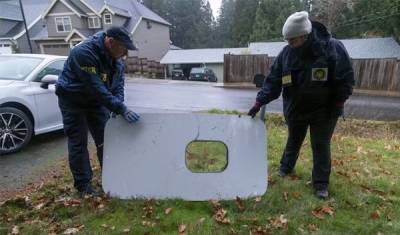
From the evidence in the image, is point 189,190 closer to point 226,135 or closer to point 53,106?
point 226,135

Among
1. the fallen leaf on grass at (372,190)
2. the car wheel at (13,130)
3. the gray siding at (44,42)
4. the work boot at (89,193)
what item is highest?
the gray siding at (44,42)

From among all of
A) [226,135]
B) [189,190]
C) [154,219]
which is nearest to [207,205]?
[189,190]

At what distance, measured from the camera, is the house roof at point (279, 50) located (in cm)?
2383

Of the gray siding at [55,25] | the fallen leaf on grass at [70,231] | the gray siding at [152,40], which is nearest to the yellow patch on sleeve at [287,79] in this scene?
the fallen leaf on grass at [70,231]

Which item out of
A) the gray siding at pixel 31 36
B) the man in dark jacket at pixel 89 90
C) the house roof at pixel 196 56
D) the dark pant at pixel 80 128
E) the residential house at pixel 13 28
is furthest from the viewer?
the house roof at pixel 196 56

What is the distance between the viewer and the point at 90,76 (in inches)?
97.4

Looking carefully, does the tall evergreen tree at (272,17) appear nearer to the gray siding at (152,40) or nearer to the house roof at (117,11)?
the gray siding at (152,40)

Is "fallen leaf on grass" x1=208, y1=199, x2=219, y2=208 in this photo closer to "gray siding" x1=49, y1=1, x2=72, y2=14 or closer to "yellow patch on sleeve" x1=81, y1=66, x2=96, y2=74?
"yellow patch on sleeve" x1=81, y1=66, x2=96, y2=74

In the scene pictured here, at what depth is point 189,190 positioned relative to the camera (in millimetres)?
2803

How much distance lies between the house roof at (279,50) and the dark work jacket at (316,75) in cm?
2269

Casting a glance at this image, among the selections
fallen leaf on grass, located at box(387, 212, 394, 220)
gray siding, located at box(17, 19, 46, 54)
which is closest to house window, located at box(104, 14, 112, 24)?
gray siding, located at box(17, 19, 46, 54)

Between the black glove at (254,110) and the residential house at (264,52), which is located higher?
the residential house at (264,52)

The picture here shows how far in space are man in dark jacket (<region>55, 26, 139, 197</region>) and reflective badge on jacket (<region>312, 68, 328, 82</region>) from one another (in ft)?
5.44

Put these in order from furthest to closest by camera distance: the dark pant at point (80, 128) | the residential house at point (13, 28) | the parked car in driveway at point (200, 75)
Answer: the residential house at point (13, 28), the parked car in driveway at point (200, 75), the dark pant at point (80, 128)
